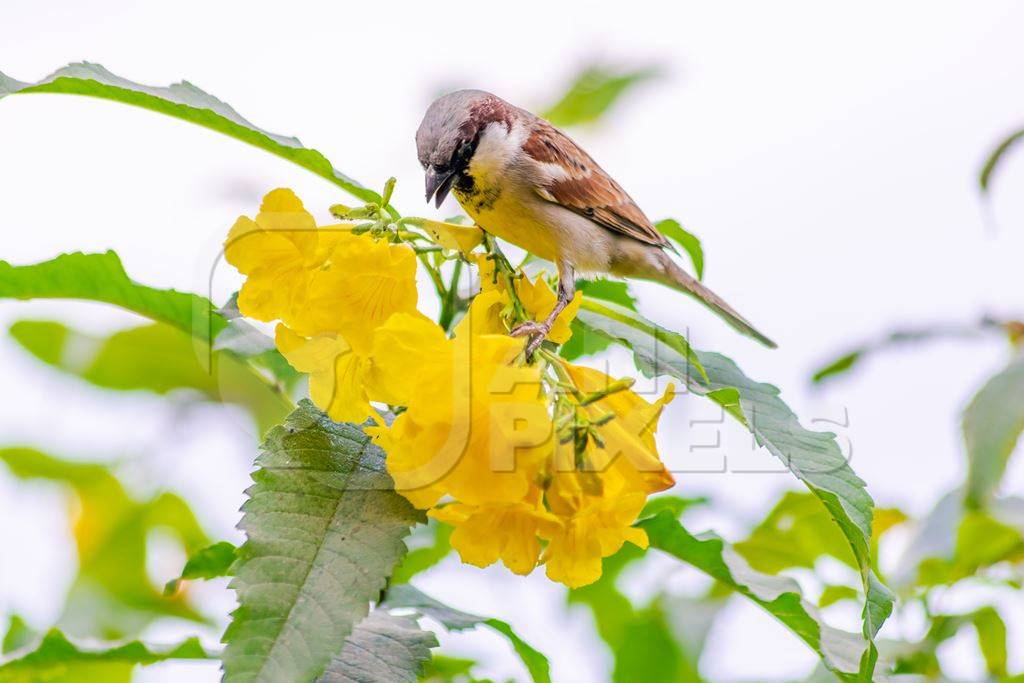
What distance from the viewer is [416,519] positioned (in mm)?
1354

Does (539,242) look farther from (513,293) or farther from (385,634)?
(385,634)

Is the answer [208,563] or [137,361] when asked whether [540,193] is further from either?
[208,563]

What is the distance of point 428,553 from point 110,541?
3.20 feet

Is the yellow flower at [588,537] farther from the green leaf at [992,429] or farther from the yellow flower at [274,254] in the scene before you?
the green leaf at [992,429]

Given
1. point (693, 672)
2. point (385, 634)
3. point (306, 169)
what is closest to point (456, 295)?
point (306, 169)

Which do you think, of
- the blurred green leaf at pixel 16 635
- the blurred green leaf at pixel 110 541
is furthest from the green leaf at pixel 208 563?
the blurred green leaf at pixel 110 541

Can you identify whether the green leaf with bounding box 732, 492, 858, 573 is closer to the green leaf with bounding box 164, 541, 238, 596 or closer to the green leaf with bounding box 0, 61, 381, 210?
the green leaf with bounding box 164, 541, 238, 596

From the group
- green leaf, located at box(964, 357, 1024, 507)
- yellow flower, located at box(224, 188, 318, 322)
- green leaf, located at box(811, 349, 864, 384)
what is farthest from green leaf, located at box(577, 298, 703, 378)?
green leaf, located at box(811, 349, 864, 384)

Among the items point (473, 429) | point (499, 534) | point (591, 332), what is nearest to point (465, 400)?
point (473, 429)

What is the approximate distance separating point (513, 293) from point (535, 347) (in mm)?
150

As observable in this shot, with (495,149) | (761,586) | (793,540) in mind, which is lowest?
(761,586)

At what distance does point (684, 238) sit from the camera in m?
2.16

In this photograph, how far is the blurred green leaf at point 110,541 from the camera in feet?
8.97

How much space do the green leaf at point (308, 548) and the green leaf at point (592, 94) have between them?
6.15ft
